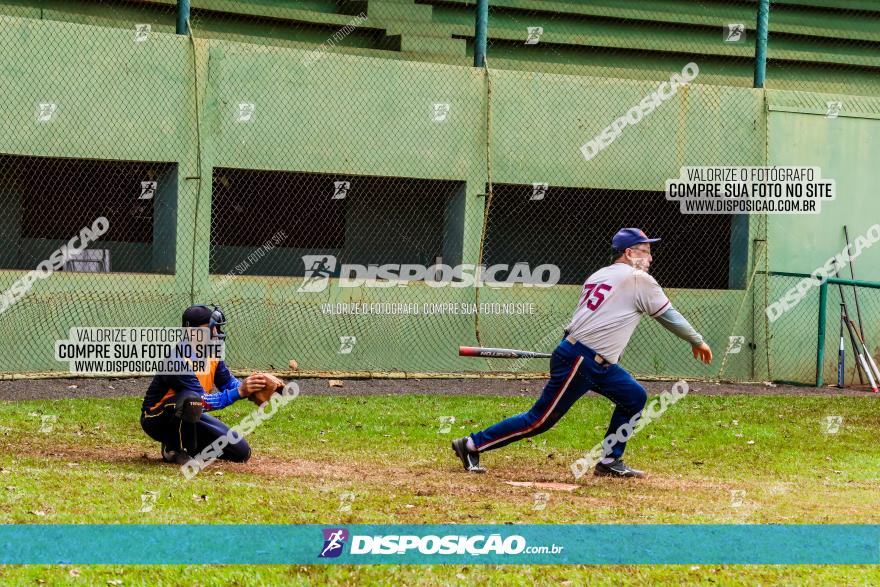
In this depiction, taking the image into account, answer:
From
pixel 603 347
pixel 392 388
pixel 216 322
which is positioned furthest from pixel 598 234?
pixel 216 322

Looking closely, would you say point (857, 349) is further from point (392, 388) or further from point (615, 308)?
point (615, 308)

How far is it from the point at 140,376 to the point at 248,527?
8.75m

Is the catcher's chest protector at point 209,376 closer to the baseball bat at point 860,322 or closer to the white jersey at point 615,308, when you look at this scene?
the white jersey at point 615,308

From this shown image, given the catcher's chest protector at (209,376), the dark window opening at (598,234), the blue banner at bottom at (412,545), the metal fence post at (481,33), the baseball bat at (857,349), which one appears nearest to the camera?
the blue banner at bottom at (412,545)

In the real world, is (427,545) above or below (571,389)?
below

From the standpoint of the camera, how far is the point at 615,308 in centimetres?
908

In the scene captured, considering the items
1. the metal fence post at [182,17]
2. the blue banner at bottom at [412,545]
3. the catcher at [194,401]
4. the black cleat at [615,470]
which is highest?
the metal fence post at [182,17]

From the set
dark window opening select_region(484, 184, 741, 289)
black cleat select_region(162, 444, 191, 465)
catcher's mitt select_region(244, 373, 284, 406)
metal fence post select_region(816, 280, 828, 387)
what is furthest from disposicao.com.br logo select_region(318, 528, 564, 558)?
dark window opening select_region(484, 184, 741, 289)

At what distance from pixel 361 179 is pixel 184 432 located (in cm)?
985

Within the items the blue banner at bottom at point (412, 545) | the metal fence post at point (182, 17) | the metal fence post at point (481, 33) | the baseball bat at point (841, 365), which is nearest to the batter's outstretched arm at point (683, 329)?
the blue banner at bottom at point (412, 545)

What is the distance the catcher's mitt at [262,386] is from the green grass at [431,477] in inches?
23.2

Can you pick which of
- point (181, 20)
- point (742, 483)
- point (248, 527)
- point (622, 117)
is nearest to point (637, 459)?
point (742, 483)

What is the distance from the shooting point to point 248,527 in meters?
6.73

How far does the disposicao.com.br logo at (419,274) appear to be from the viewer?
1641 centimetres
